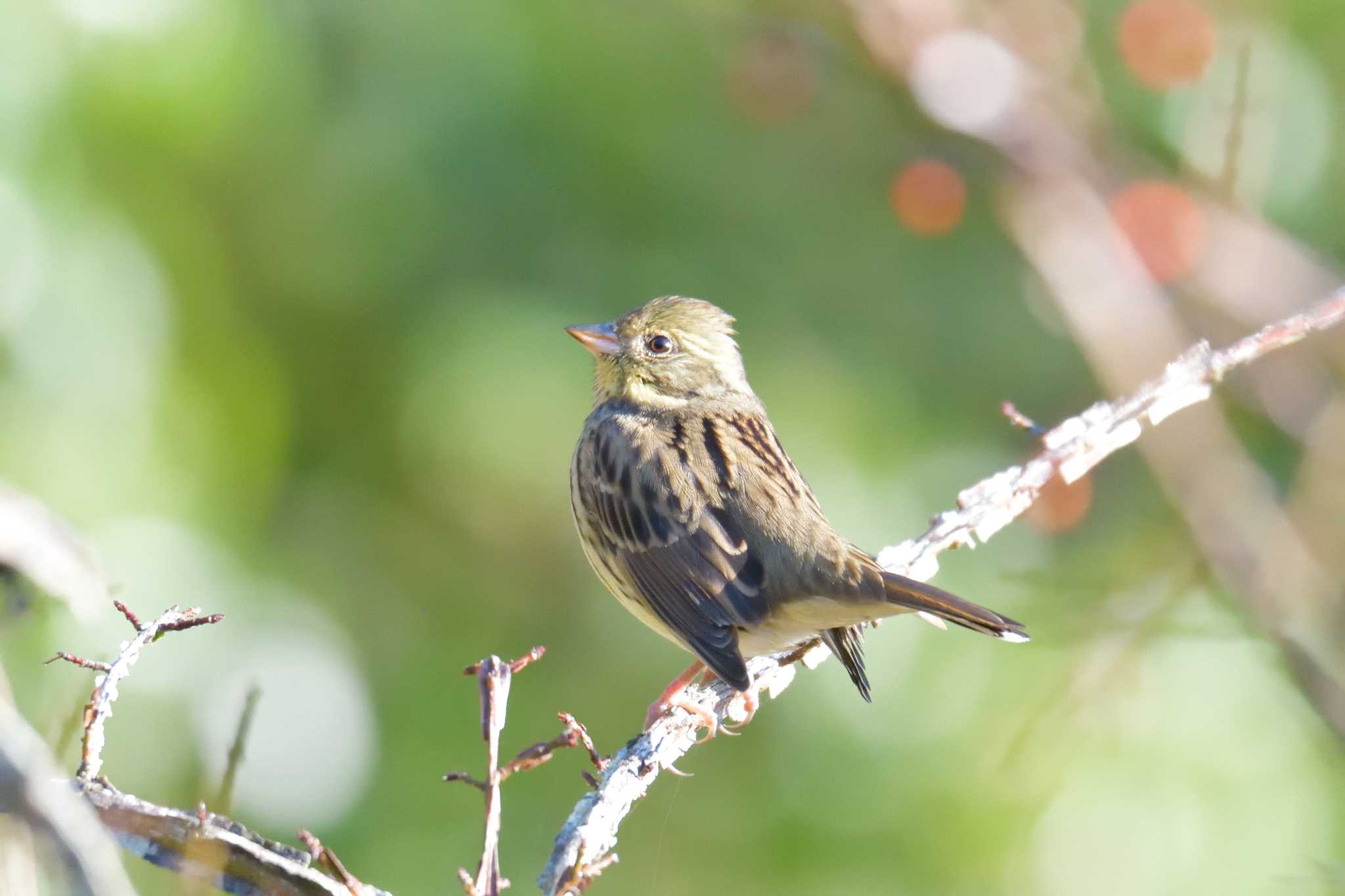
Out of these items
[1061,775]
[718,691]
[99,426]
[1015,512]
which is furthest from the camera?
[1061,775]

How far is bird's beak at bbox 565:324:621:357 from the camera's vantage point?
159 inches

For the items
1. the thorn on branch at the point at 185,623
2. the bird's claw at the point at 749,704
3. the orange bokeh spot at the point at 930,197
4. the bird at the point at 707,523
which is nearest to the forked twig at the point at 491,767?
the thorn on branch at the point at 185,623

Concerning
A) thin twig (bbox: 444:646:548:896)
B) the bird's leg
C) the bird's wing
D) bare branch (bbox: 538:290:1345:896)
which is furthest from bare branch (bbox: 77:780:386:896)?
the bird's wing

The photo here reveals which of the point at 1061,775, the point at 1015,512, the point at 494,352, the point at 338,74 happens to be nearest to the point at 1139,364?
the point at 1015,512

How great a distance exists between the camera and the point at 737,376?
4215 millimetres

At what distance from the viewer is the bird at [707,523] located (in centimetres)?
299

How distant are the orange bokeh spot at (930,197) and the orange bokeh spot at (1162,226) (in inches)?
20.6

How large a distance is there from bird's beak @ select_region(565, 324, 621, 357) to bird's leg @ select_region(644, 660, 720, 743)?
104 cm

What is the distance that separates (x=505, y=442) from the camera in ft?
15.6

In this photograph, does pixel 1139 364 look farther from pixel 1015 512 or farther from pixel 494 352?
pixel 494 352

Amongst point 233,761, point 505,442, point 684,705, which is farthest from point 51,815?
point 505,442

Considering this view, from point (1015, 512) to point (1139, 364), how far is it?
3.67 feet

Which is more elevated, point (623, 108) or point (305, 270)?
point (623, 108)

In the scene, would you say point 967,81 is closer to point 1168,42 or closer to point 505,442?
point 1168,42
